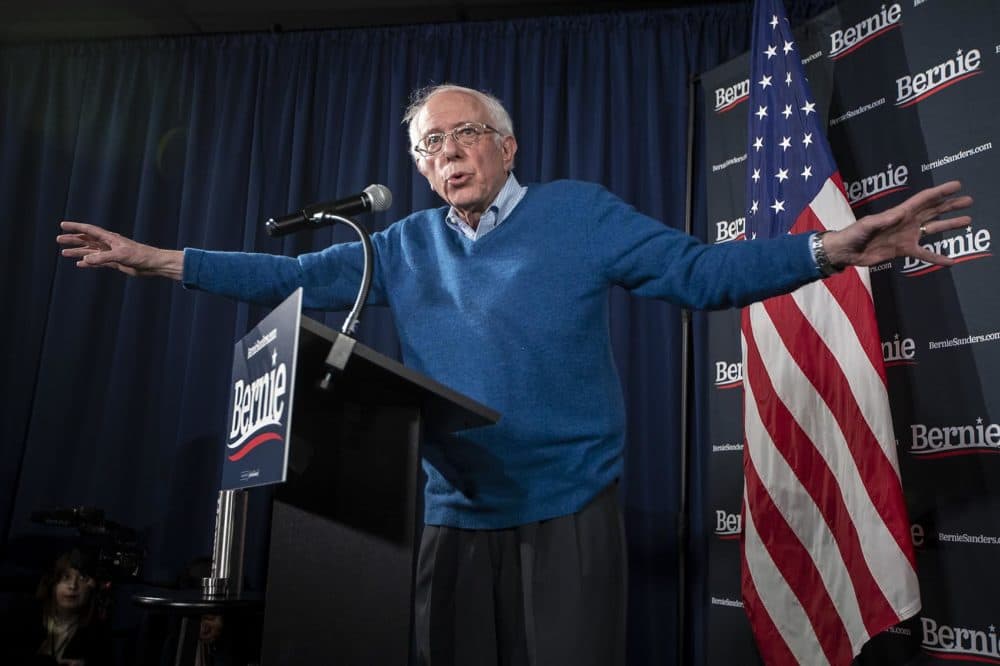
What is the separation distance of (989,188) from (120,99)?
13.6ft

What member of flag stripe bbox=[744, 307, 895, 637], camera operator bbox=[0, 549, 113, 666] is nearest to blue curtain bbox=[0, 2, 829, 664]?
camera operator bbox=[0, 549, 113, 666]

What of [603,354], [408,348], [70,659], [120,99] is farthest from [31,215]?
[603,354]

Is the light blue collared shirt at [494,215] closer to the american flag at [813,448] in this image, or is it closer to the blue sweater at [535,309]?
the blue sweater at [535,309]

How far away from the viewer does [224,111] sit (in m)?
4.51

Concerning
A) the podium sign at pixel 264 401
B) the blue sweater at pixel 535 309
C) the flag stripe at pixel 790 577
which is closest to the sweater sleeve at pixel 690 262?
the blue sweater at pixel 535 309

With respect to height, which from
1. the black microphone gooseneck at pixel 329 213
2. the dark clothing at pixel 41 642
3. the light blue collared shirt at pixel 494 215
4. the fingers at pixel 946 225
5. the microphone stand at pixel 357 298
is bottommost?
the dark clothing at pixel 41 642

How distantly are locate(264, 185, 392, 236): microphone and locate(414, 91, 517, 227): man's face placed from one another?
0.87ft

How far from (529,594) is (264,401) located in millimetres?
607

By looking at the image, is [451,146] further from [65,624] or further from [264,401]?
[65,624]

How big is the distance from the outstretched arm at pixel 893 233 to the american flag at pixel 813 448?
1312mm

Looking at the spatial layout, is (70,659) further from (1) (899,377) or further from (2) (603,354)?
(1) (899,377)

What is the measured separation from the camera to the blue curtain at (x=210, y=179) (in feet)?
13.2

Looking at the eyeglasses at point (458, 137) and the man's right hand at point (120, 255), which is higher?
the eyeglasses at point (458, 137)

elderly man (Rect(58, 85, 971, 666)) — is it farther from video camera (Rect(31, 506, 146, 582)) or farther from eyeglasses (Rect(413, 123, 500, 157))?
video camera (Rect(31, 506, 146, 582))
